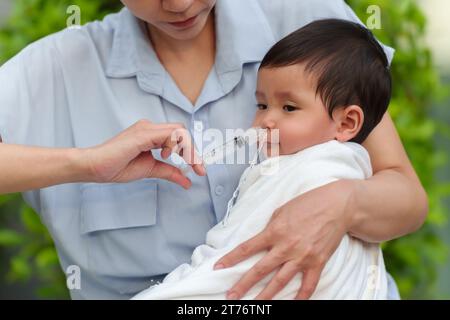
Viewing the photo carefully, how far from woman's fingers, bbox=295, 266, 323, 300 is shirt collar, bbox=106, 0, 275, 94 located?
47 cm

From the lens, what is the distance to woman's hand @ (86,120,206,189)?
1443 mm

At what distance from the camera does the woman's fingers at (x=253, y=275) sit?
138 cm

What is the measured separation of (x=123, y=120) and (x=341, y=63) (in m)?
0.45

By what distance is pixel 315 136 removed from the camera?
1531 millimetres

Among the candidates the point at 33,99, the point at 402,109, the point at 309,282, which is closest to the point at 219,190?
the point at 309,282

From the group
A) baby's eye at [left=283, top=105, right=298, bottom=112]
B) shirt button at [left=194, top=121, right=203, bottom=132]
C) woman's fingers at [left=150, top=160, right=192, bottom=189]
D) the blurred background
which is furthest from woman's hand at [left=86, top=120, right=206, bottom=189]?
the blurred background

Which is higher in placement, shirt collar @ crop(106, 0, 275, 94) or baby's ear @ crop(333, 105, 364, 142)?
shirt collar @ crop(106, 0, 275, 94)

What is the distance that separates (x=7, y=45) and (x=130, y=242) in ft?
4.03

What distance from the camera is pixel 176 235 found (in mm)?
1601

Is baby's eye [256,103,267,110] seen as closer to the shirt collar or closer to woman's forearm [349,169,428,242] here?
the shirt collar

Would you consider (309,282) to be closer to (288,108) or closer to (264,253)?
(264,253)

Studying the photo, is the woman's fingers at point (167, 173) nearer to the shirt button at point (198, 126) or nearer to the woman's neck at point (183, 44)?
the shirt button at point (198, 126)

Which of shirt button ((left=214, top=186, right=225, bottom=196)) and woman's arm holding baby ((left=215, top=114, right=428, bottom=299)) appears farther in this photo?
shirt button ((left=214, top=186, right=225, bottom=196))

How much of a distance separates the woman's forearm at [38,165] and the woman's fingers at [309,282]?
45 centimetres
